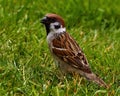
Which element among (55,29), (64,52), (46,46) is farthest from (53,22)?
(46,46)

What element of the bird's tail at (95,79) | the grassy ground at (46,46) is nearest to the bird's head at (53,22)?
the grassy ground at (46,46)

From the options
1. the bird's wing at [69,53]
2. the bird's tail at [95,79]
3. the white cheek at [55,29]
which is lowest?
the bird's tail at [95,79]

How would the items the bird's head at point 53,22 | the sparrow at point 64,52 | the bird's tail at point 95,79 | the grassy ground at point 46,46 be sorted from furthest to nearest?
the bird's head at point 53,22 < the sparrow at point 64,52 < the bird's tail at point 95,79 < the grassy ground at point 46,46

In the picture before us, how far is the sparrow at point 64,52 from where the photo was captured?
553 centimetres

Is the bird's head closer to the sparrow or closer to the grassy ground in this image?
the sparrow

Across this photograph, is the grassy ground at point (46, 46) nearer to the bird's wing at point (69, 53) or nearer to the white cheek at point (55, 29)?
the bird's wing at point (69, 53)

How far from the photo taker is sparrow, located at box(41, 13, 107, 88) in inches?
218

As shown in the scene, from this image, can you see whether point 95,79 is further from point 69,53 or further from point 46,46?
point 46,46

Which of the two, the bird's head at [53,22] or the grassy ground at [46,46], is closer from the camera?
the grassy ground at [46,46]

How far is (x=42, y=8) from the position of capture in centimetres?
788

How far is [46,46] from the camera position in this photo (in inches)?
250

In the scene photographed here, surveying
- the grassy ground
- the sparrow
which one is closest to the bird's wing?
the sparrow

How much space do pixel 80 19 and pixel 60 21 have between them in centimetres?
222

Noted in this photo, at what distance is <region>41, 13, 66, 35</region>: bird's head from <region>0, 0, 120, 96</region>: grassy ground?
37cm
